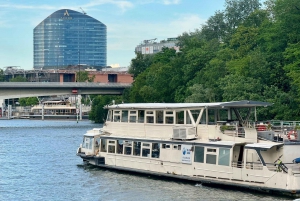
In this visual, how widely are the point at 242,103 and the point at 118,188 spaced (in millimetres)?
7856

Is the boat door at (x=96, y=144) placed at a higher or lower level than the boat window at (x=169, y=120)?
lower

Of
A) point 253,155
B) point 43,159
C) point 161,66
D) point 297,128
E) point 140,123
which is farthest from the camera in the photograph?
point 161,66

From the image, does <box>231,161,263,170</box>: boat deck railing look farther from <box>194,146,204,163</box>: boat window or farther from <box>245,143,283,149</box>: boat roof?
<box>194,146,204,163</box>: boat window

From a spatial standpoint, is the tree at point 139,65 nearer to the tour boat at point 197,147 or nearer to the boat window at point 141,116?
the tour boat at point 197,147

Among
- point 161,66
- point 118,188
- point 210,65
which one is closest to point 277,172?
point 118,188

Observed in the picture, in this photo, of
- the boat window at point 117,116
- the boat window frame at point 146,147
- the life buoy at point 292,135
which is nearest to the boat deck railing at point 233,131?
the life buoy at point 292,135

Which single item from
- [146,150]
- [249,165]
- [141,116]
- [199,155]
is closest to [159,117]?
[141,116]

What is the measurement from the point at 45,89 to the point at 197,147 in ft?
245

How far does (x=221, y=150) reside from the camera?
115 feet

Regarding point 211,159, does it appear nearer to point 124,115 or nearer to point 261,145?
point 261,145

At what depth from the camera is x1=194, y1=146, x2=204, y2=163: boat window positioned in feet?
119

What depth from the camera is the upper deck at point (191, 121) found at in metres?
36.2

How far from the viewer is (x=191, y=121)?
3775cm

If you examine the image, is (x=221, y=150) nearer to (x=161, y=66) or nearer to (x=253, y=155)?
(x=253, y=155)
